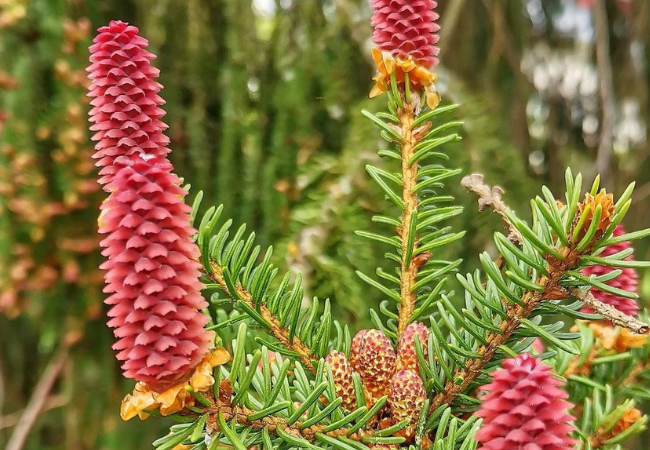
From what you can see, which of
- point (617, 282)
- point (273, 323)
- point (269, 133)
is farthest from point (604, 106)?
point (273, 323)

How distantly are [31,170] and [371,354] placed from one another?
2.35 ft

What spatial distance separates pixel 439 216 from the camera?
1.24ft

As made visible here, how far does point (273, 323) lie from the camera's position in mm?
356

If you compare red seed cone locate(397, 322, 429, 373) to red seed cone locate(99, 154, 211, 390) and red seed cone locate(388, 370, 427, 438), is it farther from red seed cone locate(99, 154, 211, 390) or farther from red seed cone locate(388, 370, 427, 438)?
red seed cone locate(99, 154, 211, 390)

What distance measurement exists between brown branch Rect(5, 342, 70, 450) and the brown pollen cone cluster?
2.44ft

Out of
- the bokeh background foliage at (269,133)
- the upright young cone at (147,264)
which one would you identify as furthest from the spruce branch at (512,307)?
the bokeh background foliage at (269,133)

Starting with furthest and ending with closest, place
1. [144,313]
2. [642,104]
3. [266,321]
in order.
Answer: [642,104]
[266,321]
[144,313]

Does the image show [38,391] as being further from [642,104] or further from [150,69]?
[642,104]

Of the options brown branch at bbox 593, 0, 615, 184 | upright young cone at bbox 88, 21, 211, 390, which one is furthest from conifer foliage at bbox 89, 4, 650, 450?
brown branch at bbox 593, 0, 615, 184

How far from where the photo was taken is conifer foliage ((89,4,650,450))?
0.83ft

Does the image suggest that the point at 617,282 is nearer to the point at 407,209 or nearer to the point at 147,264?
the point at 407,209

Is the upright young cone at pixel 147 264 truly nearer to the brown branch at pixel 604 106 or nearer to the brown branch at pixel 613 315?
the brown branch at pixel 613 315

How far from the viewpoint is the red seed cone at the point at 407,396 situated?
0.32 metres

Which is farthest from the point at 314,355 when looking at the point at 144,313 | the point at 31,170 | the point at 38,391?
the point at 38,391
